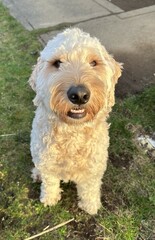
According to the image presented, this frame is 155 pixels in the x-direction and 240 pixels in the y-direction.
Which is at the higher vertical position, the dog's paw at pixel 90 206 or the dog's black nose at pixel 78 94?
the dog's black nose at pixel 78 94

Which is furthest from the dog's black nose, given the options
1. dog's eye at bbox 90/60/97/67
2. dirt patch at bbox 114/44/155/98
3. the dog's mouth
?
dirt patch at bbox 114/44/155/98

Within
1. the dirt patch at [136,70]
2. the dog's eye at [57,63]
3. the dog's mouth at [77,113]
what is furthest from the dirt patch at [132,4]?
the dog's mouth at [77,113]

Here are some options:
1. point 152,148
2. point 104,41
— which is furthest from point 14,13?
→ point 152,148

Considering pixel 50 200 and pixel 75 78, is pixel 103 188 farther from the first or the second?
pixel 75 78

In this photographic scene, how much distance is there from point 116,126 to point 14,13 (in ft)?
11.1

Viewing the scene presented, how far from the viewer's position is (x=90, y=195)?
3512 millimetres

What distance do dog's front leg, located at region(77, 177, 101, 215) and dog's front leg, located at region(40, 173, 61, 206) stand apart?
0.20 metres

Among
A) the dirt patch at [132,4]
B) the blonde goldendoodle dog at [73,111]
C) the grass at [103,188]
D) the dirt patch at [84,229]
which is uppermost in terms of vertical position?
the blonde goldendoodle dog at [73,111]

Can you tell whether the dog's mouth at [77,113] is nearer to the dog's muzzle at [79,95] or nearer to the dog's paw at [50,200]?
the dog's muzzle at [79,95]

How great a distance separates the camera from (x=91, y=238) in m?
3.46

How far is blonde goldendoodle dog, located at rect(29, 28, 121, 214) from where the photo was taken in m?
2.51

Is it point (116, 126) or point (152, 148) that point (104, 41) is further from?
point (152, 148)

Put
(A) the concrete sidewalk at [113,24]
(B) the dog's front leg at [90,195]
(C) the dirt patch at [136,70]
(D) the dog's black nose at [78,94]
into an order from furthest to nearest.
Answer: (A) the concrete sidewalk at [113,24] → (C) the dirt patch at [136,70] → (B) the dog's front leg at [90,195] → (D) the dog's black nose at [78,94]

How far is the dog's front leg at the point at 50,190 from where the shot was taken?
346 centimetres
